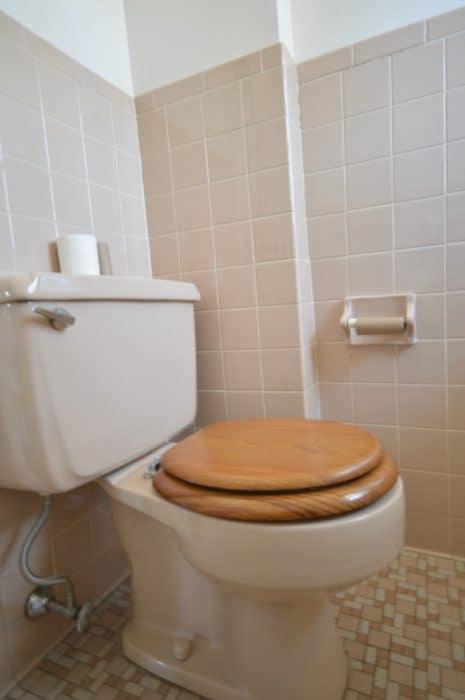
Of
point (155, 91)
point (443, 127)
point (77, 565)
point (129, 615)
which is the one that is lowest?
point (129, 615)

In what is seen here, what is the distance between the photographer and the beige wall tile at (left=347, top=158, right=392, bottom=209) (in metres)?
0.96

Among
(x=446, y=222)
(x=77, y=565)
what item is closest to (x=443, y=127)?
(x=446, y=222)

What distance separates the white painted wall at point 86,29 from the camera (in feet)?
2.76

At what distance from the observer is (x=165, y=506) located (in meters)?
0.62

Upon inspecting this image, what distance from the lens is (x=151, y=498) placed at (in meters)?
0.64

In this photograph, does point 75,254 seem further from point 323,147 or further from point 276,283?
point 323,147

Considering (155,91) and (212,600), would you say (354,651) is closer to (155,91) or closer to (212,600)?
(212,600)

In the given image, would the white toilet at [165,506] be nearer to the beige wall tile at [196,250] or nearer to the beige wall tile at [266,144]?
the beige wall tile at [196,250]

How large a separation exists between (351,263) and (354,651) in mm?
856

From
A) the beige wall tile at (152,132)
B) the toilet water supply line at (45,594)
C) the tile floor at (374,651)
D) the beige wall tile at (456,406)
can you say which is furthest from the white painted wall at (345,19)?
the tile floor at (374,651)

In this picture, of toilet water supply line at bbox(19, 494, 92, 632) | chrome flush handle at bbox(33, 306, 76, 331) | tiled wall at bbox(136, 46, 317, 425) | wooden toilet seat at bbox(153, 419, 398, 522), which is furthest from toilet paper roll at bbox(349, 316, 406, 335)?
toilet water supply line at bbox(19, 494, 92, 632)

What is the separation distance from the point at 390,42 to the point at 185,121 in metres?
0.52

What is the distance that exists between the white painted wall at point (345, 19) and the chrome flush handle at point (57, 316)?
89cm

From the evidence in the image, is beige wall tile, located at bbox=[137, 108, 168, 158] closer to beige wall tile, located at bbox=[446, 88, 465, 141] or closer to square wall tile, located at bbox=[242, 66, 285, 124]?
square wall tile, located at bbox=[242, 66, 285, 124]
